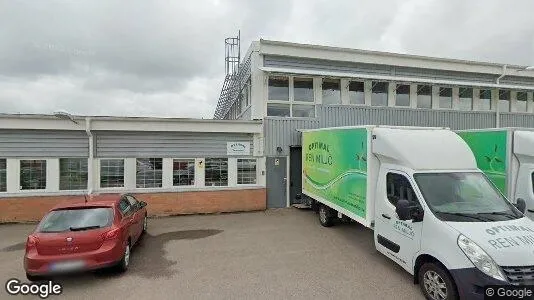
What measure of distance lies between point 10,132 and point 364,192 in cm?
1101

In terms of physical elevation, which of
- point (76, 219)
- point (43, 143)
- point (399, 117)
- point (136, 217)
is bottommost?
point (136, 217)

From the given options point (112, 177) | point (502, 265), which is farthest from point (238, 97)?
point (502, 265)

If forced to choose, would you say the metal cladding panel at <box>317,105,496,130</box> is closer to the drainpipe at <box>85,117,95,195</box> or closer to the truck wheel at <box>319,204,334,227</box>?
the truck wheel at <box>319,204,334,227</box>

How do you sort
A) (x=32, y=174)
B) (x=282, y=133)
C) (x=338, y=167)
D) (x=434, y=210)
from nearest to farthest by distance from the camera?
(x=434, y=210)
(x=338, y=167)
(x=32, y=174)
(x=282, y=133)

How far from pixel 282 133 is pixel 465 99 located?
9.22 metres

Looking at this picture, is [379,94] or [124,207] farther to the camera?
[379,94]

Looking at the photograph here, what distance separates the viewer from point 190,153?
11.3m

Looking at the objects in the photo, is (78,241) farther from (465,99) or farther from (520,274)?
(465,99)

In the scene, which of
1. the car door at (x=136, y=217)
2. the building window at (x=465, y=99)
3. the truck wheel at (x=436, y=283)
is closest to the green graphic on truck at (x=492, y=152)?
the truck wheel at (x=436, y=283)

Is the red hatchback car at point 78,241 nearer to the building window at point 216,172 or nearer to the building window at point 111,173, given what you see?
the building window at point 111,173

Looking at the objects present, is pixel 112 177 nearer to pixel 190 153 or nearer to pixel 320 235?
pixel 190 153

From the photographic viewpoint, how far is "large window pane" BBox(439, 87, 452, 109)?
14250 mm

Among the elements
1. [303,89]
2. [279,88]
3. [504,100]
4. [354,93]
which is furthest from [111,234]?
[504,100]

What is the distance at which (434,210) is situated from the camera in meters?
4.90
